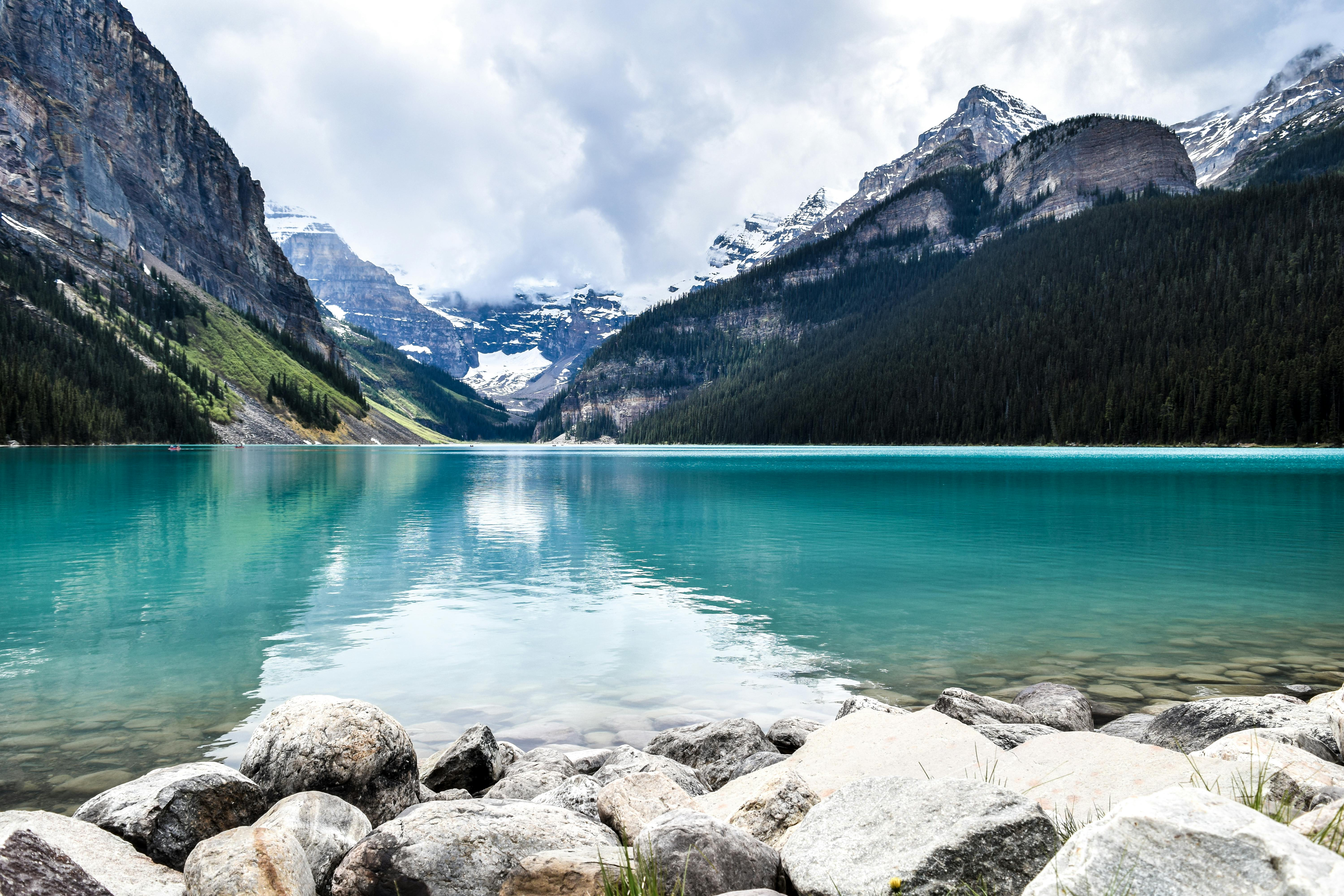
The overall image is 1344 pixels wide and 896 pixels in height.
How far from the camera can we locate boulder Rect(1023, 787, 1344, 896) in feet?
8.59

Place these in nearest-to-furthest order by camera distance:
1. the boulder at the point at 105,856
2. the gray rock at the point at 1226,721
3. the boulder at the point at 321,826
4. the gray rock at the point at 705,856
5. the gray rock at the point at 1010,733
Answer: the gray rock at the point at 705,856 < the boulder at the point at 105,856 < the boulder at the point at 321,826 < the gray rock at the point at 1226,721 < the gray rock at the point at 1010,733

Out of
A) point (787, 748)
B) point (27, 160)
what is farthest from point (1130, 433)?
point (27, 160)

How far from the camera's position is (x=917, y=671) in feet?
44.3

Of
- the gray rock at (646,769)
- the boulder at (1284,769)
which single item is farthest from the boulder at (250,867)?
the boulder at (1284,769)

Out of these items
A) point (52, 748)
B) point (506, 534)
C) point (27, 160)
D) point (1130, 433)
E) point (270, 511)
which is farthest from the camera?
point (27, 160)

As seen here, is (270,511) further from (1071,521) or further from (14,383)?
(14,383)

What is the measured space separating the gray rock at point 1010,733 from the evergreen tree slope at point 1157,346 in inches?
5078

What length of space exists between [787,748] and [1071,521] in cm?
2970

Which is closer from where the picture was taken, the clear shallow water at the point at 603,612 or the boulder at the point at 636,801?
the boulder at the point at 636,801

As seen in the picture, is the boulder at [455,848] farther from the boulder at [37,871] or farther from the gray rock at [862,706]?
the gray rock at [862,706]

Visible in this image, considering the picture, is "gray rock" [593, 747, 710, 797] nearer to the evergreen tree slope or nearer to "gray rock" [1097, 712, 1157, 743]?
"gray rock" [1097, 712, 1157, 743]

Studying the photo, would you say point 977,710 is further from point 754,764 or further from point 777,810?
point 777,810

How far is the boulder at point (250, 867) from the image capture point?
4828 mm

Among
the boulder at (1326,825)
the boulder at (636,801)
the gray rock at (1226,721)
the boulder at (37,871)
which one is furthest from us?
the gray rock at (1226,721)
